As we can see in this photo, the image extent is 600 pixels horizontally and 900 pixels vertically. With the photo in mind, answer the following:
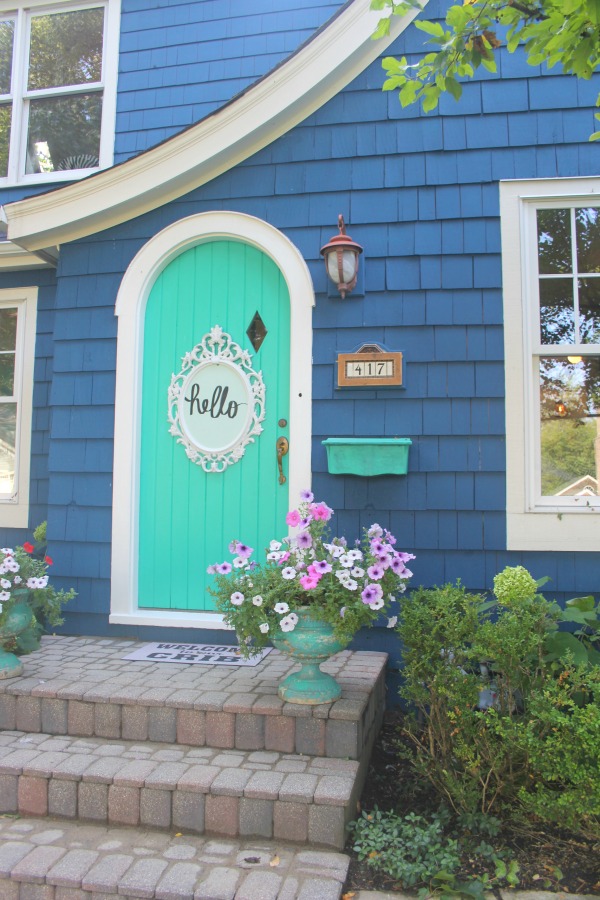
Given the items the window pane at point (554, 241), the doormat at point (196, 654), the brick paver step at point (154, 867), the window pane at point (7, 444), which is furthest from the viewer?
the window pane at point (7, 444)

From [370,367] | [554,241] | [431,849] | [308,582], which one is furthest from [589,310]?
[431,849]

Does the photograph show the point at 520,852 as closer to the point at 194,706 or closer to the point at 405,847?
the point at 405,847

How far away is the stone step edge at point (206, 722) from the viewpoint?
8.75 feet

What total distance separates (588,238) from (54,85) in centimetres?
391

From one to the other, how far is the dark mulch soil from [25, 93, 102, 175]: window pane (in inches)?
170

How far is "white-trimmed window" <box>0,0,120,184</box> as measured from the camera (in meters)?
4.75

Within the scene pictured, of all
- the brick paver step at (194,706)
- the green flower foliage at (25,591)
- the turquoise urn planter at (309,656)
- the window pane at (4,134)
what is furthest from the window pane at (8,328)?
the turquoise urn planter at (309,656)

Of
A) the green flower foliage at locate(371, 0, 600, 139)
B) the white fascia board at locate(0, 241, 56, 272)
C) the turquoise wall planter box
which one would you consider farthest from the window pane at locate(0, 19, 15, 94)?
the turquoise wall planter box

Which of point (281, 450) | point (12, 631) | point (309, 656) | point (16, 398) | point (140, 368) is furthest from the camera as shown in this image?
point (16, 398)

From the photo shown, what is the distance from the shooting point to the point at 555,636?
2.70 metres

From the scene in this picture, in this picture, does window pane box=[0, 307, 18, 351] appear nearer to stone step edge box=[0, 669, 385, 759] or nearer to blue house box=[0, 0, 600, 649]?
blue house box=[0, 0, 600, 649]

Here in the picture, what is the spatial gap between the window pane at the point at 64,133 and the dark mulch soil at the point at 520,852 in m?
4.31

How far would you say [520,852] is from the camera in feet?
7.82

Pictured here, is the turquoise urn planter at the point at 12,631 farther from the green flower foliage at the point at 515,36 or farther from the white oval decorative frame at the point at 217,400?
the green flower foliage at the point at 515,36
